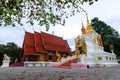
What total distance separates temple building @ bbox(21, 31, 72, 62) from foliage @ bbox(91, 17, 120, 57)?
739cm

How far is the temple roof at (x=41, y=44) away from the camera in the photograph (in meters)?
30.9

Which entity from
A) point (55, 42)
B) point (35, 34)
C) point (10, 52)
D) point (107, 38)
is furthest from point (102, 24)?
point (10, 52)

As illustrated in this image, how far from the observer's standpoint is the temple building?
30.8 meters

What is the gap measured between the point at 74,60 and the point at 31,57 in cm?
1227

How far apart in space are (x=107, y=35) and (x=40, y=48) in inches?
548

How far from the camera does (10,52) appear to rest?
42750mm

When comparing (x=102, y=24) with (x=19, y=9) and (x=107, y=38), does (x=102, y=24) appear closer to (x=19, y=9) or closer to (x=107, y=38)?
(x=107, y=38)

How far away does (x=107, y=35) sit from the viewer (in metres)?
40.1

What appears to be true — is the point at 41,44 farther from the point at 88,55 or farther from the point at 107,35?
the point at 107,35

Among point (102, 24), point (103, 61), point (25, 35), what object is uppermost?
point (102, 24)

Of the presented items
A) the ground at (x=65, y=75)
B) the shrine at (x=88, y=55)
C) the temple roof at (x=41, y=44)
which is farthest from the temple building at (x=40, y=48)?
the ground at (x=65, y=75)

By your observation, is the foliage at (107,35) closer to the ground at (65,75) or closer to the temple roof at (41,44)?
the temple roof at (41,44)

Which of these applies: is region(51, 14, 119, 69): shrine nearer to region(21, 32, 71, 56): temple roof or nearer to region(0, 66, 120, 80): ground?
region(0, 66, 120, 80): ground

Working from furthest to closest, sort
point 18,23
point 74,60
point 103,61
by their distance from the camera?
1. point 103,61
2. point 74,60
3. point 18,23
